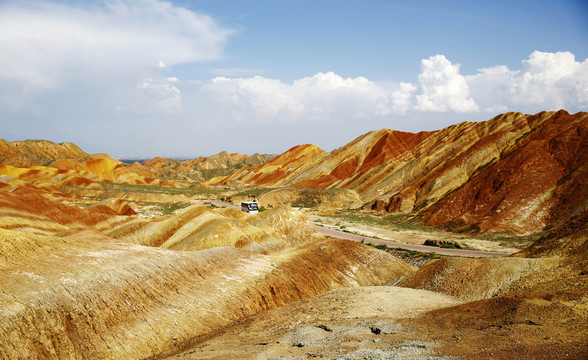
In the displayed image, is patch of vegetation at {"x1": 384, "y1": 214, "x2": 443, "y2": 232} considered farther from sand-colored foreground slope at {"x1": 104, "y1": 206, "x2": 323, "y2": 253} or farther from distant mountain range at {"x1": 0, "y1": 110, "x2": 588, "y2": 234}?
sand-colored foreground slope at {"x1": 104, "y1": 206, "x2": 323, "y2": 253}

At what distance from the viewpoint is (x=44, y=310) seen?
41.9ft

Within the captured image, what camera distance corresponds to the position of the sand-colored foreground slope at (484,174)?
47.4 meters

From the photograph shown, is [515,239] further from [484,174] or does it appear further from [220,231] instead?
[220,231]

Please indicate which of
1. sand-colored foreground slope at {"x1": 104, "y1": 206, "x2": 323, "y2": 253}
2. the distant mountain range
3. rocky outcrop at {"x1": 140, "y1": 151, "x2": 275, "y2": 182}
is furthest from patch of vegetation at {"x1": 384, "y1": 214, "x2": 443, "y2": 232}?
rocky outcrop at {"x1": 140, "y1": 151, "x2": 275, "y2": 182}

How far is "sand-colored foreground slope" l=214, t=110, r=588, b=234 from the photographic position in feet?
155

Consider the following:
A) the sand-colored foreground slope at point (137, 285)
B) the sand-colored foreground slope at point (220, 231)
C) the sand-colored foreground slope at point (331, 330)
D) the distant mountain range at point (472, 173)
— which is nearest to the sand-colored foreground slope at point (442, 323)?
the sand-colored foreground slope at point (331, 330)

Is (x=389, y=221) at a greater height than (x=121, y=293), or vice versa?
(x=121, y=293)

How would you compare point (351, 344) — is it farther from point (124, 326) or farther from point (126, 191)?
point (126, 191)

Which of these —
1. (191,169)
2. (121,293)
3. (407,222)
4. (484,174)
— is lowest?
(407,222)

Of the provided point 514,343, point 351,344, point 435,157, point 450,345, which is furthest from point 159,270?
point 435,157

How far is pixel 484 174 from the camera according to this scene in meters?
57.0

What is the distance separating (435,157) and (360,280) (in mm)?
56723

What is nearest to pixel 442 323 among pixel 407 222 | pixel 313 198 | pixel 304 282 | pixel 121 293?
pixel 304 282

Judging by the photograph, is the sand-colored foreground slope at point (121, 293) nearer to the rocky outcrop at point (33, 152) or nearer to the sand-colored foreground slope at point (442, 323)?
the sand-colored foreground slope at point (442, 323)
